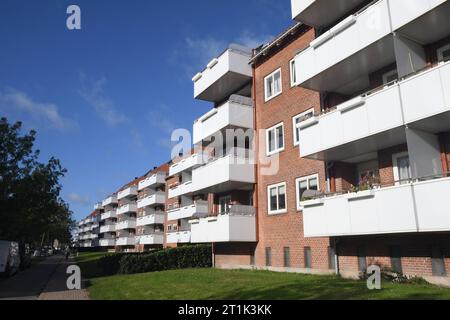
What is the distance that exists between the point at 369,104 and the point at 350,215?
3.77 metres

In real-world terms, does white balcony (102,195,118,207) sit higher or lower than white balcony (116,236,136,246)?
higher

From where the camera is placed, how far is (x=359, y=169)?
677 inches

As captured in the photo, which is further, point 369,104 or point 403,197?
point 369,104

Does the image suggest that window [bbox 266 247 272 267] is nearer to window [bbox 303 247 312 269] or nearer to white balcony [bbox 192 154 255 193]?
window [bbox 303 247 312 269]

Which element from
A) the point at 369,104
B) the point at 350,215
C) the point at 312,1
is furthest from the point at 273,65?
the point at 350,215

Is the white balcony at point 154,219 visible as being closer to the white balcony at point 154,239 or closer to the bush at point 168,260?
the white balcony at point 154,239

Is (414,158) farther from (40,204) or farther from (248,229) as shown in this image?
(40,204)

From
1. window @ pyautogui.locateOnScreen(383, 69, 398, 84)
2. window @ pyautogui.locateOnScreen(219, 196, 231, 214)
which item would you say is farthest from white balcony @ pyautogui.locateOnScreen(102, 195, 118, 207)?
window @ pyautogui.locateOnScreen(383, 69, 398, 84)

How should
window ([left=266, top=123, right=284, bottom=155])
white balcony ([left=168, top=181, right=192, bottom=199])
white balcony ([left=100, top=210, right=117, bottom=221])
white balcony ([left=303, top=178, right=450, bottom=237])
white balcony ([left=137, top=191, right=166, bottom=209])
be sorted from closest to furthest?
white balcony ([left=303, top=178, right=450, bottom=237]) → window ([left=266, top=123, right=284, bottom=155]) → white balcony ([left=168, top=181, right=192, bottom=199]) → white balcony ([left=137, top=191, right=166, bottom=209]) → white balcony ([left=100, top=210, right=117, bottom=221])

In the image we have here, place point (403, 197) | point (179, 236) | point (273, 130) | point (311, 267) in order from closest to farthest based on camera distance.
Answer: point (403, 197), point (311, 267), point (273, 130), point (179, 236)

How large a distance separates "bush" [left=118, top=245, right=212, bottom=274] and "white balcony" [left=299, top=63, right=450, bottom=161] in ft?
45.9

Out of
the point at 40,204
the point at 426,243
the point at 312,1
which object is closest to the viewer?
the point at 426,243

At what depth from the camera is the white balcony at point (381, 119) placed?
38.0 ft

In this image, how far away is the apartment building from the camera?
38.8ft
